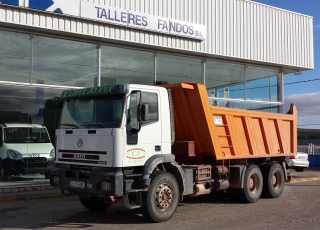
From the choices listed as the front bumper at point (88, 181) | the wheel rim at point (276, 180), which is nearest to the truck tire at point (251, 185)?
the wheel rim at point (276, 180)

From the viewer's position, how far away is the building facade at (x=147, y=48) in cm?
1253

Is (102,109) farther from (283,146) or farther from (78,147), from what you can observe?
(283,146)

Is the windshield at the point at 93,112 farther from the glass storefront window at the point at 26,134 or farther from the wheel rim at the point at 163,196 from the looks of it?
the glass storefront window at the point at 26,134

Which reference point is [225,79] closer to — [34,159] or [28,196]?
[34,159]

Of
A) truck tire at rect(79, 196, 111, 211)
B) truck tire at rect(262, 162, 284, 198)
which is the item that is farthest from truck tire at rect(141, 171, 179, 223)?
truck tire at rect(262, 162, 284, 198)

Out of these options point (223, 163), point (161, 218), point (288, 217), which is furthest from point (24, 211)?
point (288, 217)

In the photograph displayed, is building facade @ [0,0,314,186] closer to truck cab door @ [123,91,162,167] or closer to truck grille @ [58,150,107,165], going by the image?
truck grille @ [58,150,107,165]

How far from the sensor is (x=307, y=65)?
1936 centimetres

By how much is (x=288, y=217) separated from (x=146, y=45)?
799 centimetres

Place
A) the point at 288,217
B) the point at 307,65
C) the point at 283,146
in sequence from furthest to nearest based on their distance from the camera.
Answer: the point at 307,65
the point at 283,146
the point at 288,217

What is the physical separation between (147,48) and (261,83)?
6.13 meters

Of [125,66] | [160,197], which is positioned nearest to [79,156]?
[160,197]

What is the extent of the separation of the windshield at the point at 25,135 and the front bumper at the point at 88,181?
160 inches

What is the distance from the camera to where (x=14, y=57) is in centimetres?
1257
